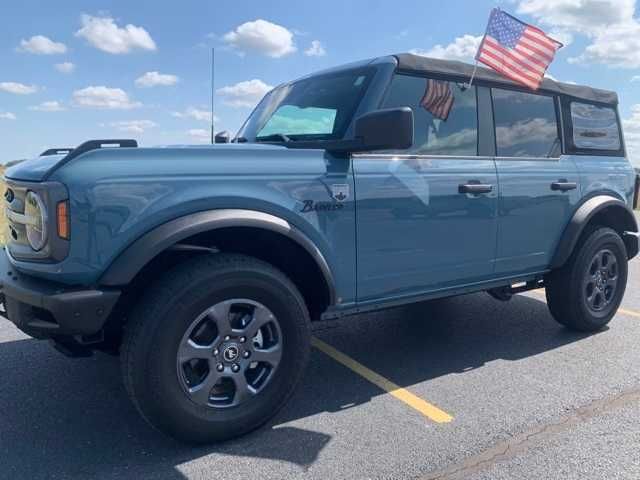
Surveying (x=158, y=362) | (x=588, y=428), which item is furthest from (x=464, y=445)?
(x=158, y=362)

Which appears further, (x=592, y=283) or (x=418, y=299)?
(x=592, y=283)

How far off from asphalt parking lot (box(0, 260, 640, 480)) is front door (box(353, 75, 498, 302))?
2.17 ft

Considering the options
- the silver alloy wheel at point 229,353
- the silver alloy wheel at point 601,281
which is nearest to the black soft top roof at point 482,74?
the silver alloy wheel at point 601,281

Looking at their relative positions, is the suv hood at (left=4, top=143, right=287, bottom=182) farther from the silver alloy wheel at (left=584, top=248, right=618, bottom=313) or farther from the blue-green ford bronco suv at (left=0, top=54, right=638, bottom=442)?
the silver alloy wheel at (left=584, top=248, right=618, bottom=313)

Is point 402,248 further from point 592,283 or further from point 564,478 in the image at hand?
point 592,283

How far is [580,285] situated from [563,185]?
85 centimetres

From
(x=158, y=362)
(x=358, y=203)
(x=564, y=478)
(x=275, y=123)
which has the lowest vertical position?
(x=564, y=478)

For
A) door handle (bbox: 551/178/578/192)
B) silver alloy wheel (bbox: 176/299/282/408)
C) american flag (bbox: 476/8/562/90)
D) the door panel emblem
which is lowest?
silver alloy wheel (bbox: 176/299/282/408)

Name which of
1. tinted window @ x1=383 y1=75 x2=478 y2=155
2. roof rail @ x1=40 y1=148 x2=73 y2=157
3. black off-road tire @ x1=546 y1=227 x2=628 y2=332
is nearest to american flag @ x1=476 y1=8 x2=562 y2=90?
tinted window @ x1=383 y1=75 x2=478 y2=155

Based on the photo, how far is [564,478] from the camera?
2520 millimetres

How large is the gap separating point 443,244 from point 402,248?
35cm

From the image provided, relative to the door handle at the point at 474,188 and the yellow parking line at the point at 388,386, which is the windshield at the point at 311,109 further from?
the yellow parking line at the point at 388,386

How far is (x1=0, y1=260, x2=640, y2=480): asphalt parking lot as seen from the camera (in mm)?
2619

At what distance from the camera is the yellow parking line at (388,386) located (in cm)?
316
